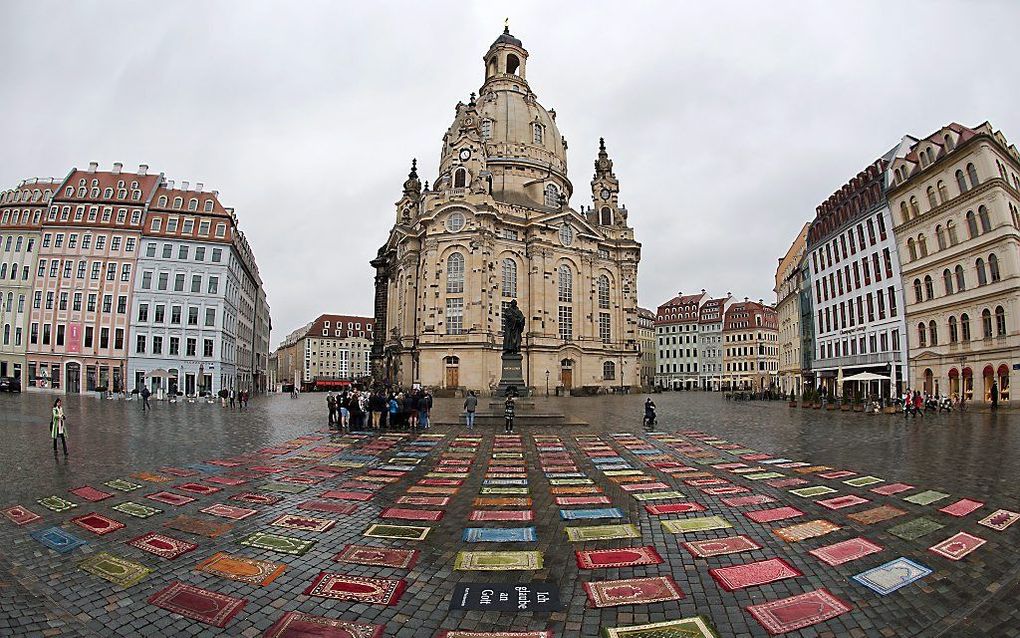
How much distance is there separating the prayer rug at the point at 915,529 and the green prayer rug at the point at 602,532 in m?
3.77

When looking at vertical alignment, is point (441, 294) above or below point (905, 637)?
above

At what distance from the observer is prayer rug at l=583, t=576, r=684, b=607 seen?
5.34 metres

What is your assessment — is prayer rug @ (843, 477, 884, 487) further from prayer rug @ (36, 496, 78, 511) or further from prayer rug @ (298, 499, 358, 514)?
prayer rug @ (36, 496, 78, 511)

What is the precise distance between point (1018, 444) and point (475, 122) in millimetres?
69820

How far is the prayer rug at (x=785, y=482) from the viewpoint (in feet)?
34.9

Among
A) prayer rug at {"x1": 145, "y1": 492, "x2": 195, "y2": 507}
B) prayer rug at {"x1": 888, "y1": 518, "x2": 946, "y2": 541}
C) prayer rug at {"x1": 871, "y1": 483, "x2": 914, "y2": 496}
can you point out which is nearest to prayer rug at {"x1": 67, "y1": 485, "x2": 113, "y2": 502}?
prayer rug at {"x1": 145, "y1": 492, "x2": 195, "y2": 507}

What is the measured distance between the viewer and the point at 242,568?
245 inches

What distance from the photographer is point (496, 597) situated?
18.0 feet

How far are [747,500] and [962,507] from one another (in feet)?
11.3

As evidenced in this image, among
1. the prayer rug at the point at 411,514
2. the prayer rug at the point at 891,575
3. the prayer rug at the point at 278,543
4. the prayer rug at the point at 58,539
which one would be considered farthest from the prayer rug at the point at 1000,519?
the prayer rug at the point at 58,539

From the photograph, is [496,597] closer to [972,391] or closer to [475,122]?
[972,391]

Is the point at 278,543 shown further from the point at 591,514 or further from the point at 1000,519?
the point at 1000,519

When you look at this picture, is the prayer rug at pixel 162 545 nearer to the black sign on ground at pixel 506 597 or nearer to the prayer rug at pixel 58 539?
the prayer rug at pixel 58 539

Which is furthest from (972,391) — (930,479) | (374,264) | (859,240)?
(374,264)
